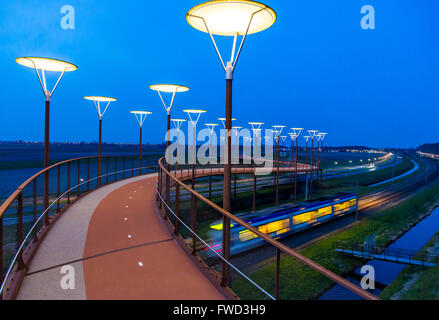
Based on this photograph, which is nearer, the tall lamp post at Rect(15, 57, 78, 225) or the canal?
the tall lamp post at Rect(15, 57, 78, 225)

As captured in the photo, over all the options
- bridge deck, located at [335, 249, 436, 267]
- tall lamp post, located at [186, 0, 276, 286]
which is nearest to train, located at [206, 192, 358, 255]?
bridge deck, located at [335, 249, 436, 267]

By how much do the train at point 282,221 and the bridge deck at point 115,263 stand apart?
1036 centimetres

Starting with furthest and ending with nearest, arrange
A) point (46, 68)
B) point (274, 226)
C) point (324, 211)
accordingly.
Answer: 1. point (324, 211)
2. point (274, 226)
3. point (46, 68)

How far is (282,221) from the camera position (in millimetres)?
20172

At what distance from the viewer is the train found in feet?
55.7

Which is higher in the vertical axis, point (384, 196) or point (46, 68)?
point (46, 68)

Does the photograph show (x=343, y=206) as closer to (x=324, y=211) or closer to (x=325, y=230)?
(x=324, y=211)

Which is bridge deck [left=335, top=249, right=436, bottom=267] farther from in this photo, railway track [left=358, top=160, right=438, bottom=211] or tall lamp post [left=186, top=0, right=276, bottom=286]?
tall lamp post [left=186, top=0, right=276, bottom=286]

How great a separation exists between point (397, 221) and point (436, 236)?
143 inches

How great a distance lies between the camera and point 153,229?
6.32m

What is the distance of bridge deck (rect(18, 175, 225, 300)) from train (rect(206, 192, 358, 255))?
10364 mm

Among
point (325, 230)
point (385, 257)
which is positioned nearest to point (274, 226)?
point (325, 230)

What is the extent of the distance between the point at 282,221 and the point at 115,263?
56.2ft

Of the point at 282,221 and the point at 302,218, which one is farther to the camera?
the point at 302,218
